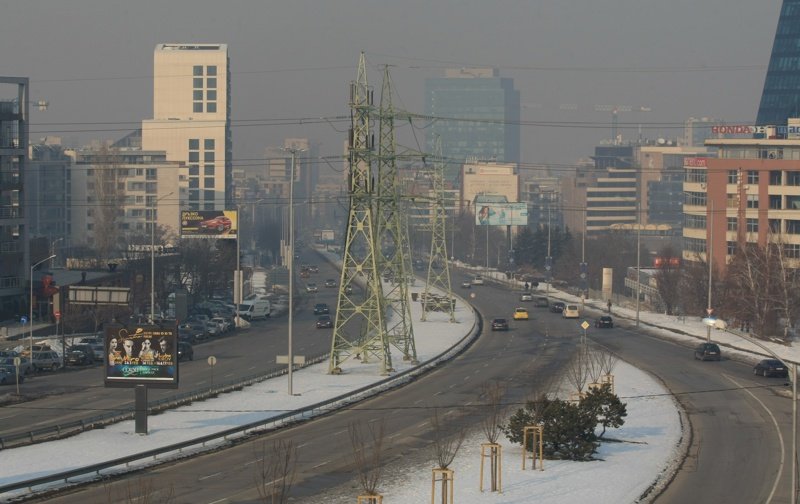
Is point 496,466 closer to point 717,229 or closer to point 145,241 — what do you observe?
point 717,229

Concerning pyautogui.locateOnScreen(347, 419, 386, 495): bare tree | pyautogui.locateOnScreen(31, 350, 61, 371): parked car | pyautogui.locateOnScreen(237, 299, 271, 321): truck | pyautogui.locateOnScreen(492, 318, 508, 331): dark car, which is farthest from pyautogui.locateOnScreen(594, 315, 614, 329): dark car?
pyautogui.locateOnScreen(347, 419, 386, 495): bare tree

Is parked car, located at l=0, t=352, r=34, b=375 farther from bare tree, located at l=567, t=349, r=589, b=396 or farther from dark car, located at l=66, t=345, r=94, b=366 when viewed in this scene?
bare tree, located at l=567, t=349, r=589, b=396

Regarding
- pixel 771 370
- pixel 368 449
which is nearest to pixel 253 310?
pixel 771 370

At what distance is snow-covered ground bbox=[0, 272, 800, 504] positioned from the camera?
→ 4000 centimetres

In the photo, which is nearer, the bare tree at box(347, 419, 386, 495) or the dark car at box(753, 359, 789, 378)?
the bare tree at box(347, 419, 386, 495)

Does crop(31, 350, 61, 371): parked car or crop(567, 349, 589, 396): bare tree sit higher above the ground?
crop(567, 349, 589, 396): bare tree

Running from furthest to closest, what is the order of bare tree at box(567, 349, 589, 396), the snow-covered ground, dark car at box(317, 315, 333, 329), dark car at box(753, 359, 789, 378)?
dark car at box(317, 315, 333, 329) → dark car at box(753, 359, 789, 378) → bare tree at box(567, 349, 589, 396) → the snow-covered ground

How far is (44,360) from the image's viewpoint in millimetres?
73938

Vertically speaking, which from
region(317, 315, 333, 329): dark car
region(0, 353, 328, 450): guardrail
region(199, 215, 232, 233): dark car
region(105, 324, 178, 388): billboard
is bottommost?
region(317, 315, 333, 329): dark car

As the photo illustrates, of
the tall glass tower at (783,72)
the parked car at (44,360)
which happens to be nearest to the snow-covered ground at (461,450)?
the parked car at (44,360)

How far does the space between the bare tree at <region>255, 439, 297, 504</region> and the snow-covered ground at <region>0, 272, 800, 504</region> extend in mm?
1817

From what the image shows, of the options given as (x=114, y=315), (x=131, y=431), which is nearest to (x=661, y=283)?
(x=114, y=315)

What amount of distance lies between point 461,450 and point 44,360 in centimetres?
3514

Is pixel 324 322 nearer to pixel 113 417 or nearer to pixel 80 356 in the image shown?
pixel 80 356
